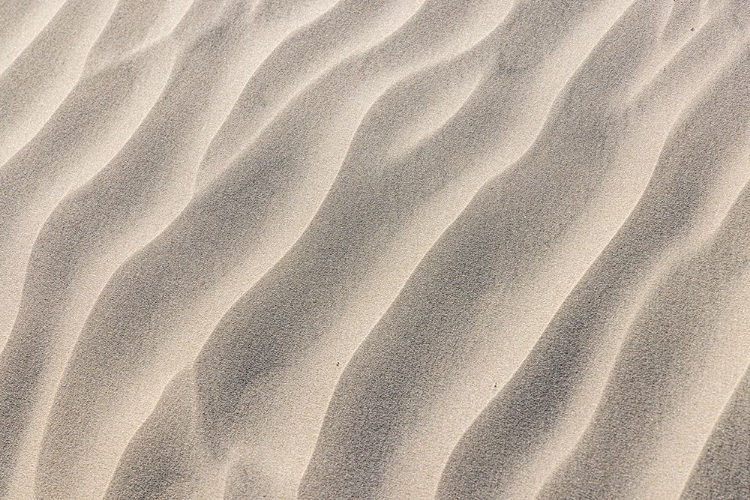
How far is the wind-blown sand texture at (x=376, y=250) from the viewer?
4.00 ft

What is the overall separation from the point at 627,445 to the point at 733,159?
2.15 ft

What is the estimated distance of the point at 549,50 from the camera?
1579mm

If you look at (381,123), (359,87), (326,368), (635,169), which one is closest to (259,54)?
(359,87)

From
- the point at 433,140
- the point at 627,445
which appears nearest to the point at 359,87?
the point at 433,140

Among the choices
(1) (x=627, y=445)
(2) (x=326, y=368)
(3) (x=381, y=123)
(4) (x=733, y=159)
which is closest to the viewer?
(1) (x=627, y=445)

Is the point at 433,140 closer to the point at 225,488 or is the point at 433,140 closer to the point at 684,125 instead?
the point at 684,125

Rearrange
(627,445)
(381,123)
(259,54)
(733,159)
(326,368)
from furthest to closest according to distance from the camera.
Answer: (259,54) < (381,123) < (733,159) < (326,368) < (627,445)

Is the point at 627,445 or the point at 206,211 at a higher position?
the point at 206,211

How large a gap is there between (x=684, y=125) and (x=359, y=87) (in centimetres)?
73

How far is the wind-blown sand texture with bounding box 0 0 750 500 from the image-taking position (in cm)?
122

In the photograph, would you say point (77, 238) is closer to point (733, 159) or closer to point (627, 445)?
point (627, 445)

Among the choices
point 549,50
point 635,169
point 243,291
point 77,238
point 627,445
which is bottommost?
point 627,445

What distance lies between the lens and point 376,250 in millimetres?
1388

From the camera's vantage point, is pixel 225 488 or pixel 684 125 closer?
pixel 225 488
